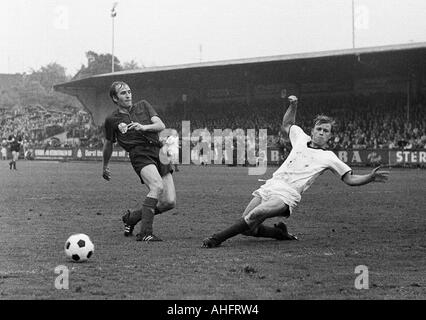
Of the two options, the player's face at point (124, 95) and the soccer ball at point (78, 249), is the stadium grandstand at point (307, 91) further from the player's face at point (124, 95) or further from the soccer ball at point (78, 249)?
the soccer ball at point (78, 249)

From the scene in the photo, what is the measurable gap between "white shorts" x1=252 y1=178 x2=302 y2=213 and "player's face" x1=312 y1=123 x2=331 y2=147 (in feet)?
2.20

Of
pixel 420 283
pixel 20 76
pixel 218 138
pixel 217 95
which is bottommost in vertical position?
pixel 420 283

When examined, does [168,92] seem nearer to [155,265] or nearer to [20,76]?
[155,265]

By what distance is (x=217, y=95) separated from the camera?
55094 millimetres

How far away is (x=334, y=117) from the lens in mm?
45969

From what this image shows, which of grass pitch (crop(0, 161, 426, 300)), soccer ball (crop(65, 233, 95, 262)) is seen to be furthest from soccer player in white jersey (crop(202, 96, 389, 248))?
soccer ball (crop(65, 233, 95, 262))

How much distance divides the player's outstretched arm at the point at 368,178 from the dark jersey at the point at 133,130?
8.54 feet

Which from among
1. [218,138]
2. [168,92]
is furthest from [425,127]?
[168,92]

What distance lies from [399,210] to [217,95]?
41.4 m

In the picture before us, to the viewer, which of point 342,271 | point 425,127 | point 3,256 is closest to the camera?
point 342,271

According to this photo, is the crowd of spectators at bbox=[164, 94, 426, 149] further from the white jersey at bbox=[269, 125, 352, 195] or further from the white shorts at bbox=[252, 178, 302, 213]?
the white shorts at bbox=[252, 178, 302, 213]

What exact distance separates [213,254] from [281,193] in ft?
4.37

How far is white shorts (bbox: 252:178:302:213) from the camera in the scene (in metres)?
9.23

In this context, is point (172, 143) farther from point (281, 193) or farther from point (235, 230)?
point (235, 230)
